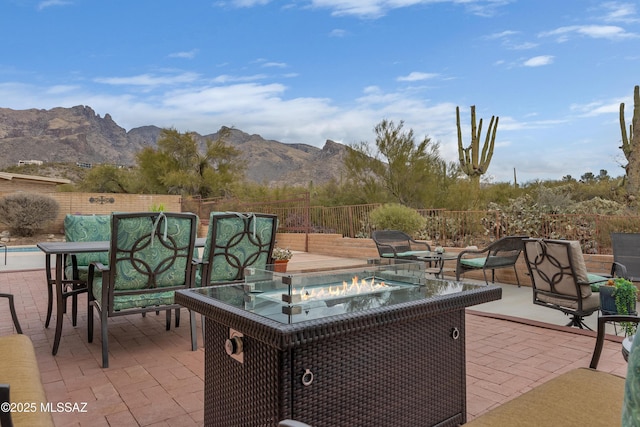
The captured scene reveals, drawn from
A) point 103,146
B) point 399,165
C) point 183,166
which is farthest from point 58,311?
point 103,146

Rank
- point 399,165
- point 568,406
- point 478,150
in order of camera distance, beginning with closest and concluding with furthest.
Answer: point 568,406 < point 478,150 < point 399,165

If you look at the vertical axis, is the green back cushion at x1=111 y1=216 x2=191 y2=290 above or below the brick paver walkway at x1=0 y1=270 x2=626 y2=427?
above

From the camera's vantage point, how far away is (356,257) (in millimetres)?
9453

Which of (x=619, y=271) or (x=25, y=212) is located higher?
(x=25, y=212)

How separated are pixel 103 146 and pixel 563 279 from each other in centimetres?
6512

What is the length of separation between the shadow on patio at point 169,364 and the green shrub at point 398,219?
13.6ft

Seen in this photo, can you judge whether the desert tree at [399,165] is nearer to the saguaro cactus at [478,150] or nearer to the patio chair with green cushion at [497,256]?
the saguaro cactus at [478,150]

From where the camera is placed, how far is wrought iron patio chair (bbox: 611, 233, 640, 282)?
14.9 feet

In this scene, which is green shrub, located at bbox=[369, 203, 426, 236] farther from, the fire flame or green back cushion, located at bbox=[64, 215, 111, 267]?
the fire flame

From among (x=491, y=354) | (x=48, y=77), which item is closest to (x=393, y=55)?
(x=491, y=354)

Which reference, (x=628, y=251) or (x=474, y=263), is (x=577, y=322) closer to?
(x=628, y=251)

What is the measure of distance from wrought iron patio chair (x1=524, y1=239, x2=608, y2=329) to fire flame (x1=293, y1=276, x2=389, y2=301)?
2277 millimetres

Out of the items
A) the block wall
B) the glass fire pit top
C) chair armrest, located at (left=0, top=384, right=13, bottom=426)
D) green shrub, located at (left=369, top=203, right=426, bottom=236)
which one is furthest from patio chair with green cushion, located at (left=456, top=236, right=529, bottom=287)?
the block wall

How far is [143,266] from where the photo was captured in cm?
290
